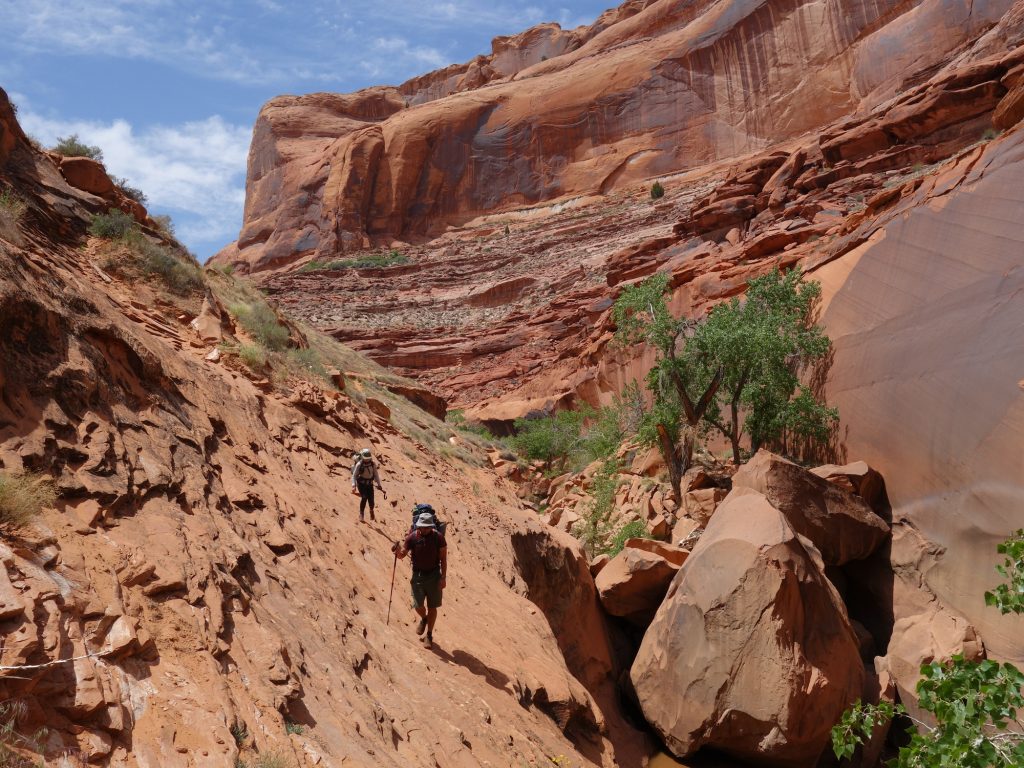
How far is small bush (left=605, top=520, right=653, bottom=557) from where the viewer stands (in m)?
13.0

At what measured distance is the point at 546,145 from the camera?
209 feet

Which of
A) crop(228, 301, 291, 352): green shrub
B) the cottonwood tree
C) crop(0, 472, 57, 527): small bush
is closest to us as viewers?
crop(0, 472, 57, 527): small bush

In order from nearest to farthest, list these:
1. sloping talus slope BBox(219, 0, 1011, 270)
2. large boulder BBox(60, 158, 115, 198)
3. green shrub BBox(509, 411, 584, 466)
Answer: large boulder BBox(60, 158, 115, 198) → green shrub BBox(509, 411, 584, 466) → sloping talus slope BBox(219, 0, 1011, 270)

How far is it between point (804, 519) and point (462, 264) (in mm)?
45166

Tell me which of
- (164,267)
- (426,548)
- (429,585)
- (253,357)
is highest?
(164,267)

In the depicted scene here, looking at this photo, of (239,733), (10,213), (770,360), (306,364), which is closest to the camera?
(239,733)

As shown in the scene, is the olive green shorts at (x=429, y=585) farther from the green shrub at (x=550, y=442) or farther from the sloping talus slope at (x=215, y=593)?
the green shrub at (x=550, y=442)

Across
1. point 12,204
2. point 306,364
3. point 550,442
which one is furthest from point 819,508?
point 550,442

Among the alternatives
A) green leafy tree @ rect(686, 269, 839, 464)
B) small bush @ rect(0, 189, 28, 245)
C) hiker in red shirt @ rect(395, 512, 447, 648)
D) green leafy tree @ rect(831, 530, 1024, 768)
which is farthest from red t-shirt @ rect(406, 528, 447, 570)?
green leafy tree @ rect(686, 269, 839, 464)

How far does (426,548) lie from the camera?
20.7ft

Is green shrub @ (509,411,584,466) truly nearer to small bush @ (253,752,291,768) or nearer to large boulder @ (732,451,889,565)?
large boulder @ (732,451,889,565)

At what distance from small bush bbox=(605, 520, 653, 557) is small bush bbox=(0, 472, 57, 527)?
32.4ft

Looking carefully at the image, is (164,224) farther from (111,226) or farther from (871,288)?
(871,288)

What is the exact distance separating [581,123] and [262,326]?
180 ft
